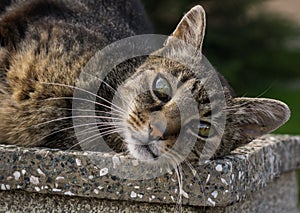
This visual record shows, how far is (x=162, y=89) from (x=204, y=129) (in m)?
0.26

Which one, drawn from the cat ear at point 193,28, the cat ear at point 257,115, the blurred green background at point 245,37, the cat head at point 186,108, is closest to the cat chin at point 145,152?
the cat head at point 186,108

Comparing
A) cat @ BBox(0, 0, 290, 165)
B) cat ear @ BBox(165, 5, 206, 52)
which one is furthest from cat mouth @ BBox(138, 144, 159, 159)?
cat ear @ BBox(165, 5, 206, 52)

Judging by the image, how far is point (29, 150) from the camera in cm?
260

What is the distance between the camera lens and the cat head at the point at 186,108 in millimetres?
2598

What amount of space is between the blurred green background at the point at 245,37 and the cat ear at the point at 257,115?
175 inches

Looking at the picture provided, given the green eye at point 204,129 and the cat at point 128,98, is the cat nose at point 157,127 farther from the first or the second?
the green eye at point 204,129

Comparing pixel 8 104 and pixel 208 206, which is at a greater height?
pixel 8 104

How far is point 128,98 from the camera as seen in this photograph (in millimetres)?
2840

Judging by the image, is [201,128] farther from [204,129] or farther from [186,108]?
[186,108]

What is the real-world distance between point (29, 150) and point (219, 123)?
852 millimetres

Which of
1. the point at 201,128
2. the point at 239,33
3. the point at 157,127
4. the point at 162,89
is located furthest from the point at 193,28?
the point at 239,33

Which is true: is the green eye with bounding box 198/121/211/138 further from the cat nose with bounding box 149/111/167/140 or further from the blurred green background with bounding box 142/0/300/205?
the blurred green background with bounding box 142/0/300/205

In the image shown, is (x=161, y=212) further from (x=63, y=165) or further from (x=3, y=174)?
(x=3, y=174)

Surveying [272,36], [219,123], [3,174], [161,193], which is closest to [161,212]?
[161,193]
